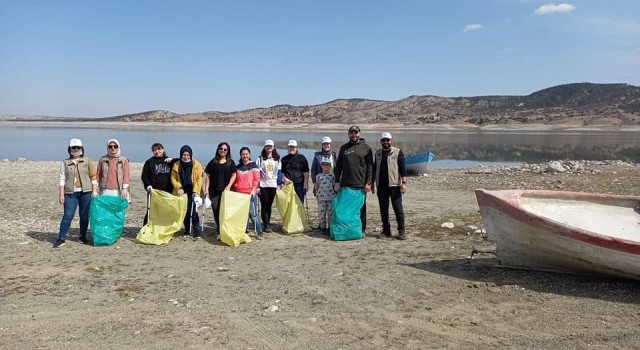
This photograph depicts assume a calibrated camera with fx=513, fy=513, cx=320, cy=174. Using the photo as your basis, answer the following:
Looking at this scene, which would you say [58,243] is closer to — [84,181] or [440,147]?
[84,181]

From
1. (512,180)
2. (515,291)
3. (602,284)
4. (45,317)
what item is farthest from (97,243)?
(512,180)

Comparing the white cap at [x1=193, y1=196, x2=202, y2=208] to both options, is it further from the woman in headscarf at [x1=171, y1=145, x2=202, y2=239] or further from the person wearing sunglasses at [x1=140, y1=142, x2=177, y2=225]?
the person wearing sunglasses at [x1=140, y1=142, x2=177, y2=225]


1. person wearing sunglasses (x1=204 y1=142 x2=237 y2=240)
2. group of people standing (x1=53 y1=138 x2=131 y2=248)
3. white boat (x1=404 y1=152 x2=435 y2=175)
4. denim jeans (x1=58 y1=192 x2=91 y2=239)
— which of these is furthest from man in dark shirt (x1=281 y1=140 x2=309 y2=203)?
white boat (x1=404 y1=152 x2=435 y2=175)

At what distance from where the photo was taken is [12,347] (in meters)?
4.34

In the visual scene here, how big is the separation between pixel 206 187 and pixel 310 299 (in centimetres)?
361

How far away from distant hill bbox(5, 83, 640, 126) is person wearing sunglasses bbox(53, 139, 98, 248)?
95.1 metres

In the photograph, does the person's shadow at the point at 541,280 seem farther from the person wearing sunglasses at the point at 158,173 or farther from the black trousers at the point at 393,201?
the person wearing sunglasses at the point at 158,173

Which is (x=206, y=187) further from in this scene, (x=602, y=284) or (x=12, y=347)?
(x=602, y=284)

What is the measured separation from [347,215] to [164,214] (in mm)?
3004

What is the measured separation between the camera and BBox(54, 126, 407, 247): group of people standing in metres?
8.02

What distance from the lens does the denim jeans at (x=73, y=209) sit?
7.92 metres

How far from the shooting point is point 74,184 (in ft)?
26.0

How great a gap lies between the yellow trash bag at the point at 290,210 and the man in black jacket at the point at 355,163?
1.05 meters

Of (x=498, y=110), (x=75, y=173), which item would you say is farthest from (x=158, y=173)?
(x=498, y=110)
